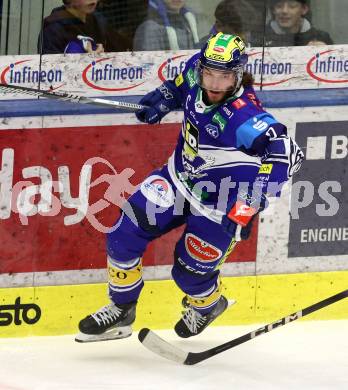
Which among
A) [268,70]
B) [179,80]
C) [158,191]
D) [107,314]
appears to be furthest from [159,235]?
[268,70]

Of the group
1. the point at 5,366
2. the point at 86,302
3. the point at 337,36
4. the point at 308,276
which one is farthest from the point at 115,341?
the point at 337,36

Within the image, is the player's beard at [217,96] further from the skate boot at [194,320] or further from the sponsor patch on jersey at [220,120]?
the skate boot at [194,320]

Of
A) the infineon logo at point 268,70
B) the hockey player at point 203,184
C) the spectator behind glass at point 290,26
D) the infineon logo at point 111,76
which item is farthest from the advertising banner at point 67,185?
the spectator behind glass at point 290,26

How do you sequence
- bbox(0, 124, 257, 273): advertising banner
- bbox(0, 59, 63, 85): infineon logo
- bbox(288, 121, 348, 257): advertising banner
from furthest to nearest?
bbox(288, 121, 348, 257): advertising banner, bbox(0, 124, 257, 273): advertising banner, bbox(0, 59, 63, 85): infineon logo

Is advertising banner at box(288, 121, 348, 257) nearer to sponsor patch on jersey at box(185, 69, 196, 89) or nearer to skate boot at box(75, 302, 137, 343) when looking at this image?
sponsor patch on jersey at box(185, 69, 196, 89)

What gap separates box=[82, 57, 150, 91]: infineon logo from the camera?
18.4 ft

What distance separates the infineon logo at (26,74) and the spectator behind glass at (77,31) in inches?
3.7

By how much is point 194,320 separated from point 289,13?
1629 millimetres

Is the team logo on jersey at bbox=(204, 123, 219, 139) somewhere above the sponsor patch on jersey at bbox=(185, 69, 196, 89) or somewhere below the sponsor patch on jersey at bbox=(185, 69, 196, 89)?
below

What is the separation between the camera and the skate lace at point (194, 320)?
220 inches

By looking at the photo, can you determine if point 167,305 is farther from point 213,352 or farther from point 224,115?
point 224,115

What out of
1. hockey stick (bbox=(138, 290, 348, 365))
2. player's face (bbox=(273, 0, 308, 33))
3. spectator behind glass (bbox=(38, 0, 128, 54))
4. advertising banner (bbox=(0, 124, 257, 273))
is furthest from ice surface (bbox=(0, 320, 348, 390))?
player's face (bbox=(273, 0, 308, 33))

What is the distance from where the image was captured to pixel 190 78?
209 inches

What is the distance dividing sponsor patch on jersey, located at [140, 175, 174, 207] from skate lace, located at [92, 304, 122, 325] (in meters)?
0.55
